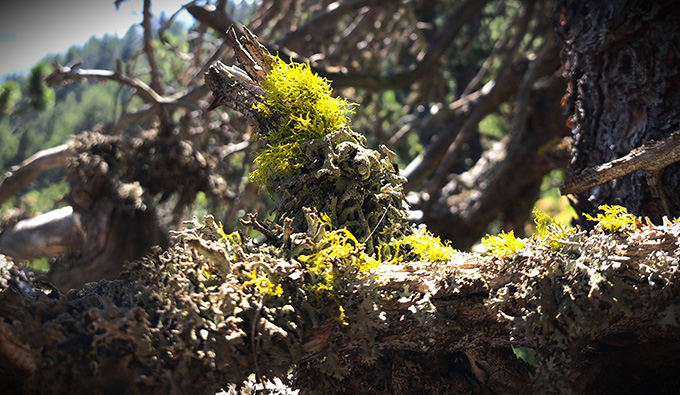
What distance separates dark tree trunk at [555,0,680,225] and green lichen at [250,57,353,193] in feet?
3.68

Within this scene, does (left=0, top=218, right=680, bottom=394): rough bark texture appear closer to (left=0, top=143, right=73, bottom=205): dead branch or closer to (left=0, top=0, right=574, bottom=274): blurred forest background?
(left=0, top=0, right=574, bottom=274): blurred forest background

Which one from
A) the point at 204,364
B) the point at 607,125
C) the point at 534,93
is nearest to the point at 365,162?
the point at 204,364

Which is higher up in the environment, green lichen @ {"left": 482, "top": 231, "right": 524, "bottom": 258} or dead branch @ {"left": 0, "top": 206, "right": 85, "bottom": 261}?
dead branch @ {"left": 0, "top": 206, "right": 85, "bottom": 261}

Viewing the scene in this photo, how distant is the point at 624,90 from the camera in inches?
83.7

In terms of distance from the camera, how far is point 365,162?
1.61 m

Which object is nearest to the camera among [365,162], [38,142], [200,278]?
[200,278]

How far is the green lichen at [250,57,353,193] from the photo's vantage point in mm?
1672

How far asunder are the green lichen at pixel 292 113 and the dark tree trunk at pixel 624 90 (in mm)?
1122

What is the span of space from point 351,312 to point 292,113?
2.26 feet

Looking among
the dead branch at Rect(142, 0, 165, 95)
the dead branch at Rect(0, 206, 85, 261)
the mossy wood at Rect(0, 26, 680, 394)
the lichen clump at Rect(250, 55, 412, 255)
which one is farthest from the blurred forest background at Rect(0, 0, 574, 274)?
the mossy wood at Rect(0, 26, 680, 394)

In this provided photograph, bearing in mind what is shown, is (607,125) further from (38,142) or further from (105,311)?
(38,142)

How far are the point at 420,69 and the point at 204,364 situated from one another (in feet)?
12.1

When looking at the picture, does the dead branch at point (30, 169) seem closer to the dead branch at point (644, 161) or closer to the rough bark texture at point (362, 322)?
the rough bark texture at point (362, 322)

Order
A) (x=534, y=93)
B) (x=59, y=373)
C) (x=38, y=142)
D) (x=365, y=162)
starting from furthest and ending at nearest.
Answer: (x=38, y=142) → (x=534, y=93) → (x=365, y=162) → (x=59, y=373)
